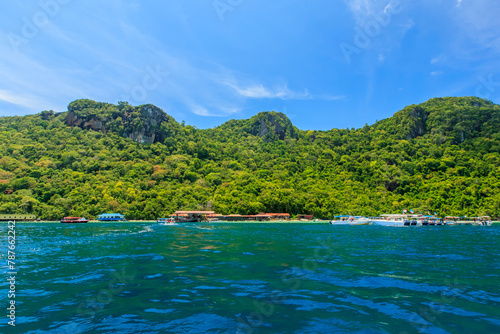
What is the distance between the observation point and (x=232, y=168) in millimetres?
161625

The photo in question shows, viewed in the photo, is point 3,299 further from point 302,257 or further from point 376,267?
point 376,267

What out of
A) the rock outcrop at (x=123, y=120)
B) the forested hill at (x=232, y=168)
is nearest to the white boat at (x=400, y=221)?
the forested hill at (x=232, y=168)

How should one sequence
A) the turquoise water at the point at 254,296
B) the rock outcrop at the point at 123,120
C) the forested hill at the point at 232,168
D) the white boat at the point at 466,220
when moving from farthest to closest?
the rock outcrop at the point at 123,120
the forested hill at the point at 232,168
the white boat at the point at 466,220
the turquoise water at the point at 254,296

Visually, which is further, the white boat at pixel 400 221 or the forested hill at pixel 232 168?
the forested hill at pixel 232 168

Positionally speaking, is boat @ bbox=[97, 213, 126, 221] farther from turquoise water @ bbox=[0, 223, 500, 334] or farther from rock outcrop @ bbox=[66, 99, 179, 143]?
turquoise water @ bbox=[0, 223, 500, 334]

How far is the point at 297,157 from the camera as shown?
182250 mm

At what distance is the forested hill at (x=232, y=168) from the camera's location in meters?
111

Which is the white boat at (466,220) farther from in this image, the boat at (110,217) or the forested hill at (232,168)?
the boat at (110,217)

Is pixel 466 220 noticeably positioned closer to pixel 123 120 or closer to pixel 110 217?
pixel 110 217

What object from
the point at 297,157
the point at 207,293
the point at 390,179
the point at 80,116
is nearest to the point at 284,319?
the point at 207,293

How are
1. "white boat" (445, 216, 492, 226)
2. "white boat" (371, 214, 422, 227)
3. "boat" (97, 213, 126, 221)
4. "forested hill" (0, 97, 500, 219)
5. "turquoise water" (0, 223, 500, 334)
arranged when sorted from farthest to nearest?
"forested hill" (0, 97, 500, 219)
"boat" (97, 213, 126, 221)
"white boat" (445, 216, 492, 226)
"white boat" (371, 214, 422, 227)
"turquoise water" (0, 223, 500, 334)

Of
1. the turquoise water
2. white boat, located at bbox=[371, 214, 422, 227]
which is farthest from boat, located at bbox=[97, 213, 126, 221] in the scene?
white boat, located at bbox=[371, 214, 422, 227]

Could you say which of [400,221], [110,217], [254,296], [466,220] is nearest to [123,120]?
[110,217]

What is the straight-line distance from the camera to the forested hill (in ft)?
365
